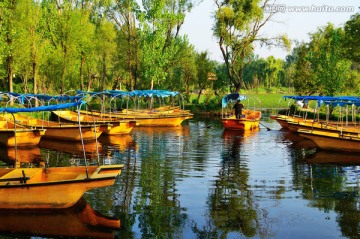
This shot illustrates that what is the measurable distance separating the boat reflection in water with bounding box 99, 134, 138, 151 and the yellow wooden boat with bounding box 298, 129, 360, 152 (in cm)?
989

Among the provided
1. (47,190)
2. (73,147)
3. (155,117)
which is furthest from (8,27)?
(47,190)

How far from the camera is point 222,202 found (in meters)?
12.6

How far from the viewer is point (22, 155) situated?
20922 millimetres

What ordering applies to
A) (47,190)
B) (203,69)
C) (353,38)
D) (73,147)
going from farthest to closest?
(203,69), (353,38), (73,147), (47,190)

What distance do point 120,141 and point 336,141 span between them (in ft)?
43.1

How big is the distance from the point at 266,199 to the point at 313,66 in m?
38.8

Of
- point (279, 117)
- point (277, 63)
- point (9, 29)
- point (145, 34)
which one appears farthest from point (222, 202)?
point (277, 63)

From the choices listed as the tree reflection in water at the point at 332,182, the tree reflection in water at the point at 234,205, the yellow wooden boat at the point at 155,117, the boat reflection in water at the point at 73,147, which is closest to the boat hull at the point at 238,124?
the yellow wooden boat at the point at 155,117

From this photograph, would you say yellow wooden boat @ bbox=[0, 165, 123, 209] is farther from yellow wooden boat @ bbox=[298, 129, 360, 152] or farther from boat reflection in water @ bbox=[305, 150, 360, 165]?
yellow wooden boat @ bbox=[298, 129, 360, 152]

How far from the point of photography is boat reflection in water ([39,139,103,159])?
856 inches

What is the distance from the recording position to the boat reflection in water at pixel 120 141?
78.7 ft

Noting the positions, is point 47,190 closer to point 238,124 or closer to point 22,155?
point 22,155

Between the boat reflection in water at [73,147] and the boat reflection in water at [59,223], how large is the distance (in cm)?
887

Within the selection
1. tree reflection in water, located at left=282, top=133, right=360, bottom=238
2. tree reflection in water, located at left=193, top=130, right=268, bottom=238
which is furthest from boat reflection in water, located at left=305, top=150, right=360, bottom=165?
tree reflection in water, located at left=193, top=130, right=268, bottom=238
